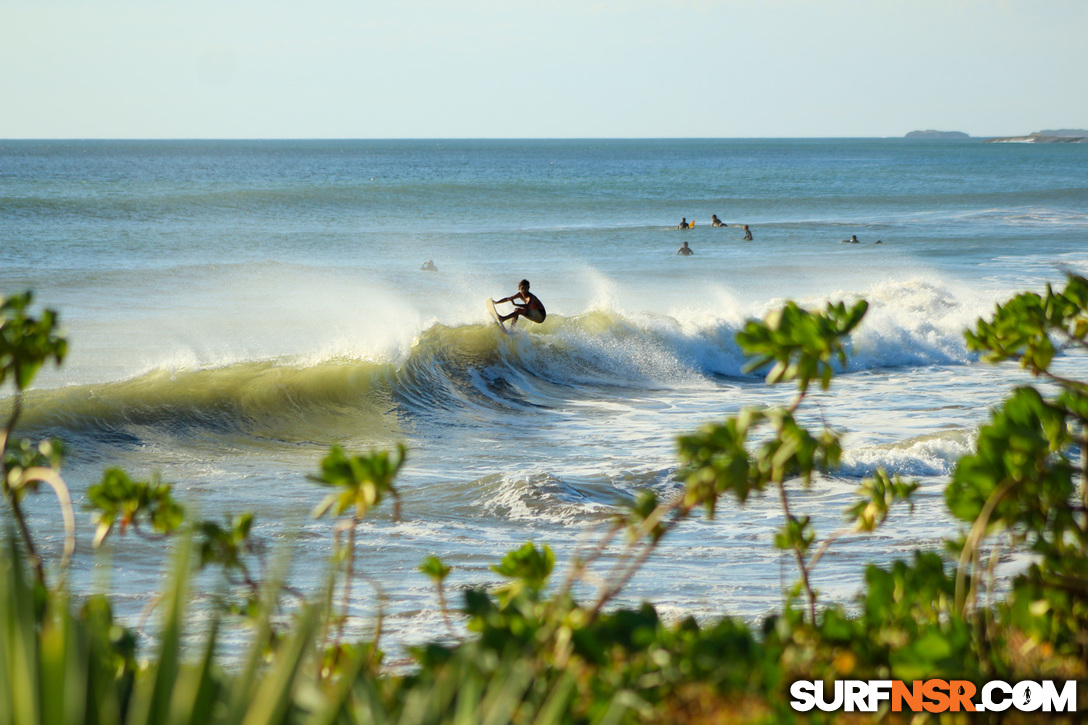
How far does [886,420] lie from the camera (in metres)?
11.7

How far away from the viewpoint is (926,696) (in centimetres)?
217

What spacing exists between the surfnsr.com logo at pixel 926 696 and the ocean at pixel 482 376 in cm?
139

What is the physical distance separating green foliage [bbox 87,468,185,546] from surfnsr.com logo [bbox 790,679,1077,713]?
72.7 inches

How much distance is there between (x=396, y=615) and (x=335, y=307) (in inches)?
635

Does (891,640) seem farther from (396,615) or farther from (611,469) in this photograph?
(611,469)

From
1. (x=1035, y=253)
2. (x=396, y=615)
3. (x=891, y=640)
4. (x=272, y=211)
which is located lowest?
(x=396, y=615)

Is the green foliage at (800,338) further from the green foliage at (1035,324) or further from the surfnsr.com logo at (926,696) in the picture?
the green foliage at (1035,324)

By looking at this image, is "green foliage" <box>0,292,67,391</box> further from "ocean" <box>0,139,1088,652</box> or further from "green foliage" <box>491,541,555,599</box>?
"green foliage" <box>491,541,555,599</box>

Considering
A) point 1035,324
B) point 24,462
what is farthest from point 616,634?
point 24,462

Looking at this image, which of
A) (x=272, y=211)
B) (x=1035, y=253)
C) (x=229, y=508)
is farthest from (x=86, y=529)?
(x=272, y=211)

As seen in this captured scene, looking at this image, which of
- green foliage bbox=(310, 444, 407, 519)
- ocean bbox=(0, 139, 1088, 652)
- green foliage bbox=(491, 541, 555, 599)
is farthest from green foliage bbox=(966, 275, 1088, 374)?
ocean bbox=(0, 139, 1088, 652)

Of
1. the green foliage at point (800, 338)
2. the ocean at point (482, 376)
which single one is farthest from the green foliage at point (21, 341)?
the green foliage at point (800, 338)

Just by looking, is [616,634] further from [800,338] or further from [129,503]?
[129,503]

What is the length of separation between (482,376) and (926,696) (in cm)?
1290
